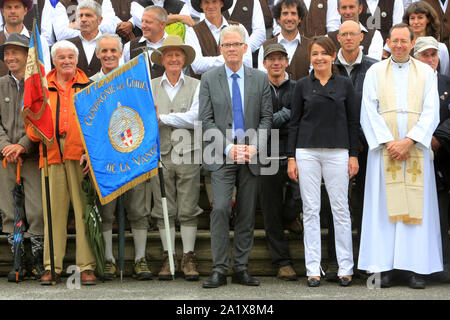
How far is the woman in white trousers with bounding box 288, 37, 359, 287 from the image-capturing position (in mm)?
7211

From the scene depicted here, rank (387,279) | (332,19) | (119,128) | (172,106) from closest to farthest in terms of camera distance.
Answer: (387,279) < (119,128) < (172,106) < (332,19)

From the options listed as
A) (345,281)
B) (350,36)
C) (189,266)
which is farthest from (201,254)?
(350,36)

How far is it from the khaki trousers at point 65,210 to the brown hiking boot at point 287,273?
1.86m

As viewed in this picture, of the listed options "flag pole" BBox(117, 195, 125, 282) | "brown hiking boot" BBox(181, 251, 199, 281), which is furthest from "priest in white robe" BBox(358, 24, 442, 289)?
"flag pole" BBox(117, 195, 125, 282)

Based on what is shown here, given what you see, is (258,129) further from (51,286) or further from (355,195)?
(51,286)

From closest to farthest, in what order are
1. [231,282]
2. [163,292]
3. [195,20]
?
[163,292]
[231,282]
[195,20]

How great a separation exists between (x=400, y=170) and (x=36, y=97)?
3.55 metres

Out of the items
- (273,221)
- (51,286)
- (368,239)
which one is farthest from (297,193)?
(51,286)

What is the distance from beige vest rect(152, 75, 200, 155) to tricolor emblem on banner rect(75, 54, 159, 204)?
405 mm

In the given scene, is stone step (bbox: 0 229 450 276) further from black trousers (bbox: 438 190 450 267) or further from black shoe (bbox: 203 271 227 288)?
black trousers (bbox: 438 190 450 267)

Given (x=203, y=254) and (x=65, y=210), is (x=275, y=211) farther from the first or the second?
(x=65, y=210)

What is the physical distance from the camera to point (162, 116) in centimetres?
760

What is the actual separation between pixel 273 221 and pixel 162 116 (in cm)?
Answer: 154

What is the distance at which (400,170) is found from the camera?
23.8 ft
